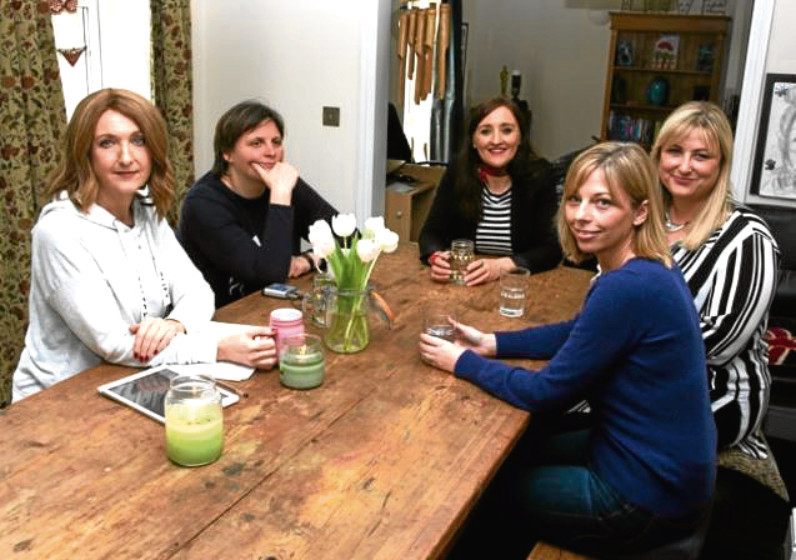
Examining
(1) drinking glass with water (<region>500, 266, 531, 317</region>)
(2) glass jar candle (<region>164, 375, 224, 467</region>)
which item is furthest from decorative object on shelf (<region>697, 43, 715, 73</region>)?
(2) glass jar candle (<region>164, 375, 224, 467</region>)

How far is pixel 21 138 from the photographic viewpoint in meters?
3.01

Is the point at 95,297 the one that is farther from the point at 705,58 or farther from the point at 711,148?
the point at 705,58

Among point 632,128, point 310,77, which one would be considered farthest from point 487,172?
point 632,128

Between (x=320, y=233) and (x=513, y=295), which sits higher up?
(x=320, y=233)

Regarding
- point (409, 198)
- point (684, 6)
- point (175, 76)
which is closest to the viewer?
point (175, 76)

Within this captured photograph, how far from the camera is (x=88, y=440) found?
1.42 meters

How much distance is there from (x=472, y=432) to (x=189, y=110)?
2960 millimetres

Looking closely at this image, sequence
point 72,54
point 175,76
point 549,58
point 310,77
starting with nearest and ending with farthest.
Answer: point 72,54 → point 175,76 → point 310,77 → point 549,58

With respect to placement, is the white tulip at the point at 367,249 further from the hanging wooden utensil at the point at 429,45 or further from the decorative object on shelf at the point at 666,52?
the decorative object on shelf at the point at 666,52

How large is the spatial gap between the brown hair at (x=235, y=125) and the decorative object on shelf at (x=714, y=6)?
17.2 ft

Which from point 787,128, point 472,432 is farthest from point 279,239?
point 787,128

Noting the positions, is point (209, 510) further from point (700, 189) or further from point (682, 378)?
point (700, 189)

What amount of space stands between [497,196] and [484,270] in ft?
1.47

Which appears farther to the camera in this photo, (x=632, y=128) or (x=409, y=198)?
(x=632, y=128)
